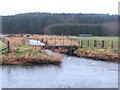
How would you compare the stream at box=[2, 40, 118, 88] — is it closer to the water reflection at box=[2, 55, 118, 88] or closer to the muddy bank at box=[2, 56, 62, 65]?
the water reflection at box=[2, 55, 118, 88]

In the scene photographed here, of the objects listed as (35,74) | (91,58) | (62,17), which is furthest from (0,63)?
(62,17)

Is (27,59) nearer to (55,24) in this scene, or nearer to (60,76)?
(60,76)

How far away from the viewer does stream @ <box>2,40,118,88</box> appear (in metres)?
19.0

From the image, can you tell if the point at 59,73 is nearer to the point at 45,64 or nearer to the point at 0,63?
the point at 45,64

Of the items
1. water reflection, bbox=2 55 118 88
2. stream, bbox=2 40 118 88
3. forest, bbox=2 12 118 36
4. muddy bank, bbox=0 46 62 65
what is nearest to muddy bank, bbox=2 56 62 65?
muddy bank, bbox=0 46 62 65

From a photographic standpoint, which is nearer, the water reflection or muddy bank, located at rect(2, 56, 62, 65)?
the water reflection

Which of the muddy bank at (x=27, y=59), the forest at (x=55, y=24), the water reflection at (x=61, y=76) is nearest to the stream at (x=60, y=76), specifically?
the water reflection at (x=61, y=76)

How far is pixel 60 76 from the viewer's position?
2234 cm

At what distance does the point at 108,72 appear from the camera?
24.8 m

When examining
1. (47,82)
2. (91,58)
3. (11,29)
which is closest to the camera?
(47,82)

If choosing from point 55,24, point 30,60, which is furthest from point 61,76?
point 55,24

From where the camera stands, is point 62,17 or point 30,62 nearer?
point 30,62

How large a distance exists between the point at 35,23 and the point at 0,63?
144715mm

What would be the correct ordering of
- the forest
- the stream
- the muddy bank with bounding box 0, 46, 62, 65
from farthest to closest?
the forest < the muddy bank with bounding box 0, 46, 62, 65 < the stream
